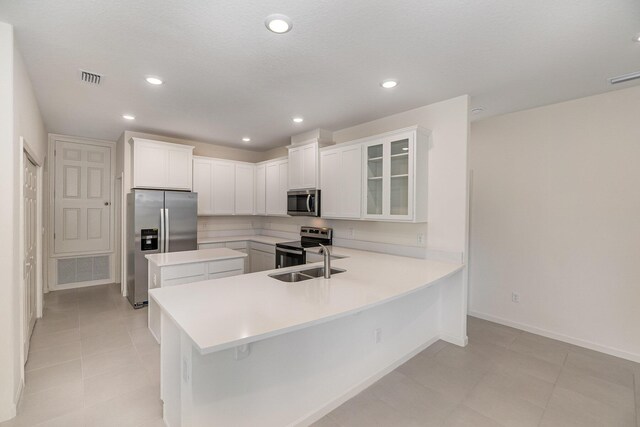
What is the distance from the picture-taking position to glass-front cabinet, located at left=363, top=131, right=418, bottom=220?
3162 mm

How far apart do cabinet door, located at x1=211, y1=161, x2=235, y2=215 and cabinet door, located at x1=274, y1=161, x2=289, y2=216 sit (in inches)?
38.4

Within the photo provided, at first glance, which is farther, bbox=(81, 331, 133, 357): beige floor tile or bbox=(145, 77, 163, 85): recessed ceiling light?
bbox=(81, 331, 133, 357): beige floor tile

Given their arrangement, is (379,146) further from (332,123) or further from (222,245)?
(222,245)

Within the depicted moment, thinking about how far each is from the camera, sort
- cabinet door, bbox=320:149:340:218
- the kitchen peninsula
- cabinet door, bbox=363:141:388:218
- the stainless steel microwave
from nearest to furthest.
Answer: the kitchen peninsula, cabinet door, bbox=363:141:388:218, cabinet door, bbox=320:149:340:218, the stainless steel microwave

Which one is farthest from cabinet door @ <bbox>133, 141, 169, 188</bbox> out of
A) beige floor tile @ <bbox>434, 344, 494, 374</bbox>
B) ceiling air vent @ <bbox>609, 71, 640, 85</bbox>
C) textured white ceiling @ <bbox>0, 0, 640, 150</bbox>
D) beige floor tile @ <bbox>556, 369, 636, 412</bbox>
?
ceiling air vent @ <bbox>609, 71, 640, 85</bbox>

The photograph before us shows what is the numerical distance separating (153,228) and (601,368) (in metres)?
5.32

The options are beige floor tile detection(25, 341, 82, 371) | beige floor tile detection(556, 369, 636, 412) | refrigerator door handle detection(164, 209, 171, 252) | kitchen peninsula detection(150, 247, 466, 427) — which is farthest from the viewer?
refrigerator door handle detection(164, 209, 171, 252)

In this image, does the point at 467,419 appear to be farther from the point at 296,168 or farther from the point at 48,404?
the point at 296,168

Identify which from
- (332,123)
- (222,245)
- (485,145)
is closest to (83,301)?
(222,245)

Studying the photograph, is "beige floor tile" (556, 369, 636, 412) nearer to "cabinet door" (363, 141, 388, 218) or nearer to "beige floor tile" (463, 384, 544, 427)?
"beige floor tile" (463, 384, 544, 427)

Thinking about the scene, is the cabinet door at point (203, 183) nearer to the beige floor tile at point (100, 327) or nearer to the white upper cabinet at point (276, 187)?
the white upper cabinet at point (276, 187)

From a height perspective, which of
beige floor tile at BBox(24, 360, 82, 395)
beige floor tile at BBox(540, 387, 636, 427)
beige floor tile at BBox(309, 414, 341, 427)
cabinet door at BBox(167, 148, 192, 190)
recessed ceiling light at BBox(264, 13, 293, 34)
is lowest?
beige floor tile at BBox(540, 387, 636, 427)

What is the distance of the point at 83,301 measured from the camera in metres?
4.29

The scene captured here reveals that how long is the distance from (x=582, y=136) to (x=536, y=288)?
5.64 feet
